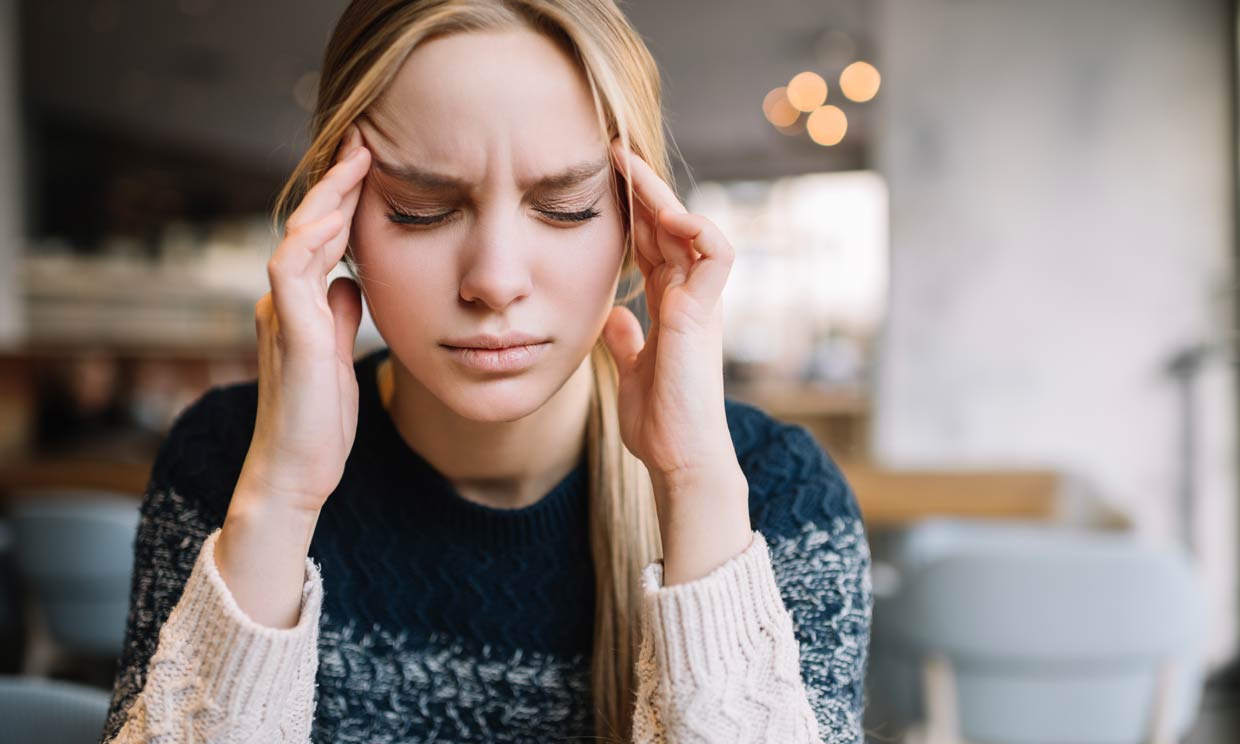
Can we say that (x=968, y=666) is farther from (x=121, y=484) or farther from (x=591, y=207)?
(x=121, y=484)

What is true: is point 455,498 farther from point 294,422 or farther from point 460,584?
point 294,422

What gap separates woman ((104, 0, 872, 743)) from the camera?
2.50 feet

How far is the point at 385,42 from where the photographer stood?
2.51 ft

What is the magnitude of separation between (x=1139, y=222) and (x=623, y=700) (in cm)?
Result: 297

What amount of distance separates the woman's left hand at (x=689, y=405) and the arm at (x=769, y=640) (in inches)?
1.0

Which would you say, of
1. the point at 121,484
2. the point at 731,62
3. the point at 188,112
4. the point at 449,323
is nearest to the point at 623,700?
the point at 449,323

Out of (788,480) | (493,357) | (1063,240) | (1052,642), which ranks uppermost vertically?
(1063,240)

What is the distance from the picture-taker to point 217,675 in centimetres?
75

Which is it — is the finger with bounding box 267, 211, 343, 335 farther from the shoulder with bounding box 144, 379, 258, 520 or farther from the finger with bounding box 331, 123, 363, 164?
the shoulder with bounding box 144, 379, 258, 520

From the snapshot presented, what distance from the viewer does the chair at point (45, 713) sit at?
3.10 feet

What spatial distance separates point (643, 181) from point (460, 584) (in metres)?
0.42

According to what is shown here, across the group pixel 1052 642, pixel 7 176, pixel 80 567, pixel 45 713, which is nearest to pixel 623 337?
pixel 45 713

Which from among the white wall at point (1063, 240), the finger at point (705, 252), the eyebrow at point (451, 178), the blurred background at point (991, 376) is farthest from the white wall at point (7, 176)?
the finger at point (705, 252)

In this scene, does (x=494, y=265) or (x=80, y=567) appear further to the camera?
(x=80, y=567)
